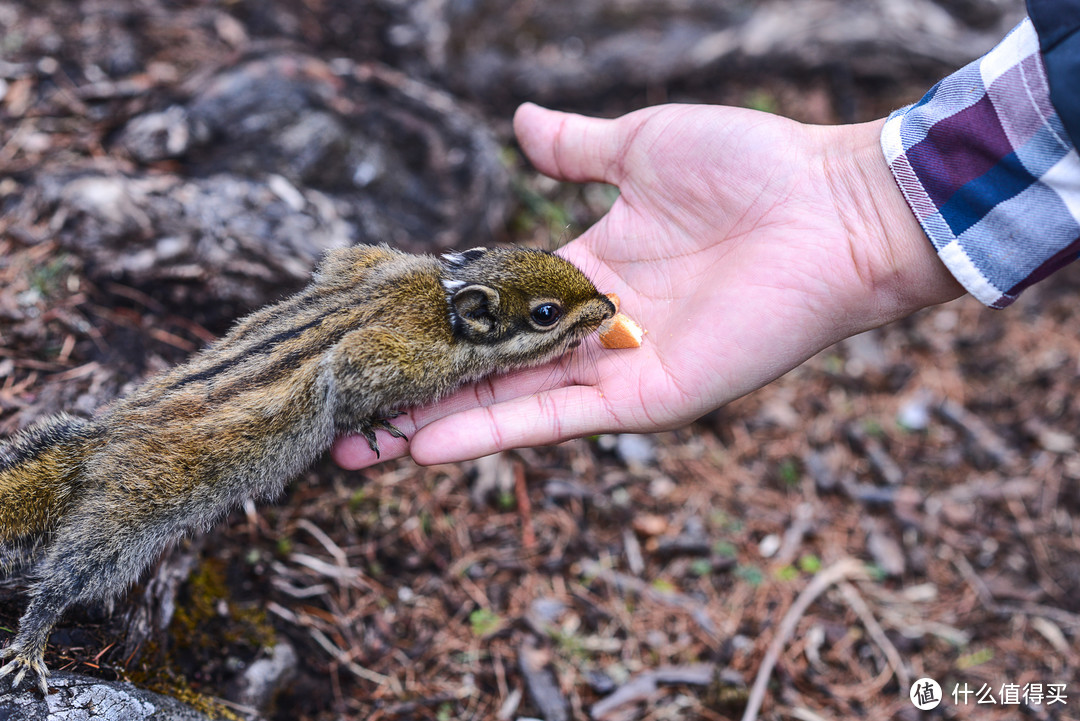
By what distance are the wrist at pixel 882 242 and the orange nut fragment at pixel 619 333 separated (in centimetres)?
117

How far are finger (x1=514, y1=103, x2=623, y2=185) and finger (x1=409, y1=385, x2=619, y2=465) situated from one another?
→ 1620 millimetres

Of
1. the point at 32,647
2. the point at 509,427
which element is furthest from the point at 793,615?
the point at 32,647

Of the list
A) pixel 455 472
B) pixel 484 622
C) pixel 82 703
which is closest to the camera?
pixel 82 703

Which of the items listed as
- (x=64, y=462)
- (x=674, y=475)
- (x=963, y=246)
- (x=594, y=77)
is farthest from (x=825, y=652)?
(x=594, y=77)

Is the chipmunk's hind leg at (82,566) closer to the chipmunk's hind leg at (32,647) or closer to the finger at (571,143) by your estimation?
the chipmunk's hind leg at (32,647)

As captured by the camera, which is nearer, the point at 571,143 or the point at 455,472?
the point at 571,143

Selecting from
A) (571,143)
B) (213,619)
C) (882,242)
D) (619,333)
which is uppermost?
(882,242)

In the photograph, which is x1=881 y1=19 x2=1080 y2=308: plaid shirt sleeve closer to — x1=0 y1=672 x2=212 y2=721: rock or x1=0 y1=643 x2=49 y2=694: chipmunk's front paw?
x1=0 y1=672 x2=212 y2=721: rock

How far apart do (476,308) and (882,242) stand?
2.08 meters

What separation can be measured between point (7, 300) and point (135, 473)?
181 cm

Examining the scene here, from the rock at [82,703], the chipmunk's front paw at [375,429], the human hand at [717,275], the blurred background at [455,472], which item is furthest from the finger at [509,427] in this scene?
the rock at [82,703]

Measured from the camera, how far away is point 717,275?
13.2 ft

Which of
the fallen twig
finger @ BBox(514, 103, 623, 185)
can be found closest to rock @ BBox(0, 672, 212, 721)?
the fallen twig

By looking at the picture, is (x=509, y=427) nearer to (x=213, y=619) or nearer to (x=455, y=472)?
(x=455, y=472)
